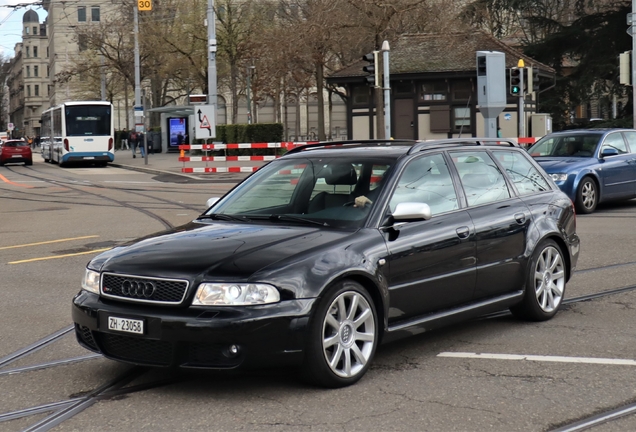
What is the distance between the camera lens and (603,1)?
3862cm

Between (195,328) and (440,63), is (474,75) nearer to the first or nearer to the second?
(440,63)

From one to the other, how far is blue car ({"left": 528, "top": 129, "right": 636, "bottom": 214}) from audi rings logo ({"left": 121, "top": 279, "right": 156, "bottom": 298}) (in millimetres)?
11996

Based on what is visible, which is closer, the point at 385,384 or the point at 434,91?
the point at 385,384

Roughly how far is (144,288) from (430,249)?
6.32ft

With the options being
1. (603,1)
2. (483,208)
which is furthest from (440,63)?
(483,208)

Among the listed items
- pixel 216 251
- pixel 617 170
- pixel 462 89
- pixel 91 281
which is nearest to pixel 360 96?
pixel 462 89

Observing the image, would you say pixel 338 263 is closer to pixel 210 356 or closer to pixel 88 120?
pixel 210 356

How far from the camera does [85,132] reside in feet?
143

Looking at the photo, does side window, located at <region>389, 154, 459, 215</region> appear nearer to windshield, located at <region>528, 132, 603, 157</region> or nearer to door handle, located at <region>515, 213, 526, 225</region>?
door handle, located at <region>515, 213, 526, 225</region>

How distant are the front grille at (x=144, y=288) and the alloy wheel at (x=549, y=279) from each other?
317 centimetres

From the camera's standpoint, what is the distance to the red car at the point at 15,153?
4844cm

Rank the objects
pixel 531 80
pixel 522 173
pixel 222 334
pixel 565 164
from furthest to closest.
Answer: pixel 531 80, pixel 565 164, pixel 522 173, pixel 222 334

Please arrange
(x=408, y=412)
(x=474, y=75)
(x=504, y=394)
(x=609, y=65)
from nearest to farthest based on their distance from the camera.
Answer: (x=408, y=412) < (x=504, y=394) < (x=609, y=65) < (x=474, y=75)

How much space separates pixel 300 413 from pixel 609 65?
3421 cm
